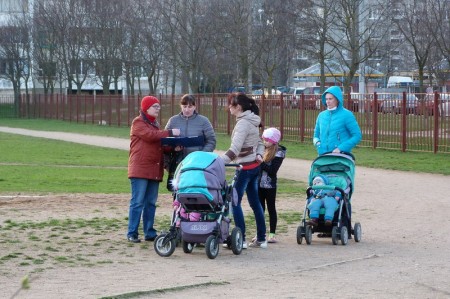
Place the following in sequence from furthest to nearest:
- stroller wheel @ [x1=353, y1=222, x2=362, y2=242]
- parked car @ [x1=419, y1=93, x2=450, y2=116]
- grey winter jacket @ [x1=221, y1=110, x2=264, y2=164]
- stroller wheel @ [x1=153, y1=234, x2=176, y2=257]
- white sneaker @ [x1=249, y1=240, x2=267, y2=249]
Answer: parked car @ [x1=419, y1=93, x2=450, y2=116], stroller wheel @ [x1=353, y1=222, x2=362, y2=242], white sneaker @ [x1=249, y1=240, x2=267, y2=249], grey winter jacket @ [x1=221, y1=110, x2=264, y2=164], stroller wheel @ [x1=153, y1=234, x2=176, y2=257]

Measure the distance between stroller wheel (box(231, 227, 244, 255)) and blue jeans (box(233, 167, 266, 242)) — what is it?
0.37 m

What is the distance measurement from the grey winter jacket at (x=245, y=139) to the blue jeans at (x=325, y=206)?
3.15ft

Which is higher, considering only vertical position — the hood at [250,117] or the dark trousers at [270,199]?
the hood at [250,117]

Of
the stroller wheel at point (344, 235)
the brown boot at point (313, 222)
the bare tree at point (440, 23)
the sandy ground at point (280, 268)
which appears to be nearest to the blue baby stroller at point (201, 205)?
the sandy ground at point (280, 268)

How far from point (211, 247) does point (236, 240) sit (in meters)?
0.47

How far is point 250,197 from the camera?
39.0 feet

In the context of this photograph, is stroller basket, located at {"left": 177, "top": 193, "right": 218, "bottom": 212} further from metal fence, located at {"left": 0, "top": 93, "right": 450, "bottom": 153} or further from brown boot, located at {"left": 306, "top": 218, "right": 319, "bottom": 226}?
metal fence, located at {"left": 0, "top": 93, "right": 450, "bottom": 153}

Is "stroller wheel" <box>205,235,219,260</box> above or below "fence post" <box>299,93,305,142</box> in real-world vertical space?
below

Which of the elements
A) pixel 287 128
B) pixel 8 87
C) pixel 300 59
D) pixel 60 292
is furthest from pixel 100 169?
pixel 8 87

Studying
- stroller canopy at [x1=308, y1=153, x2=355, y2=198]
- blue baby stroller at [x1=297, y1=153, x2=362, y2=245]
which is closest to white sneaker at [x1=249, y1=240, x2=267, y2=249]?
blue baby stroller at [x1=297, y1=153, x2=362, y2=245]

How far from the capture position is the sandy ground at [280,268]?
351 inches

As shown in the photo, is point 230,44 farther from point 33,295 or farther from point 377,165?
point 33,295

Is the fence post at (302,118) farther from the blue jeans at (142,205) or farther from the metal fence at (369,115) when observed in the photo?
the blue jeans at (142,205)

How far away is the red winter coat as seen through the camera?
11.9 metres
